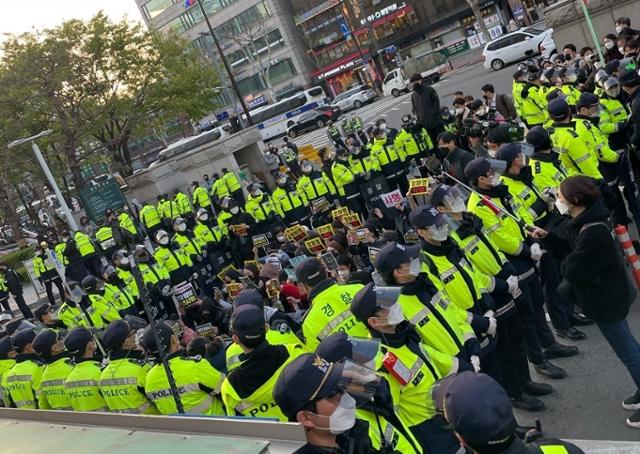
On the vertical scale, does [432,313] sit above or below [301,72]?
below

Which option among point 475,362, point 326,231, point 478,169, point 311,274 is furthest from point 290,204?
point 475,362

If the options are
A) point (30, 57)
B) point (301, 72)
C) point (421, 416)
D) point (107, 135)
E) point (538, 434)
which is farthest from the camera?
point (301, 72)

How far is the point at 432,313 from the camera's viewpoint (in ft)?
14.6

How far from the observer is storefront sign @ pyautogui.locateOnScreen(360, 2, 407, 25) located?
56.9 metres

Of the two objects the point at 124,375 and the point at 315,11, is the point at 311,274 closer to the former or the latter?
the point at 124,375

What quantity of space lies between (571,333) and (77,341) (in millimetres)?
5010

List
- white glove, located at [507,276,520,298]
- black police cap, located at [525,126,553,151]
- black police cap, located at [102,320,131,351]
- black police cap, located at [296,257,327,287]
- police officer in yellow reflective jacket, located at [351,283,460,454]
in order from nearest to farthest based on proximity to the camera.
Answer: police officer in yellow reflective jacket, located at [351,283,460,454]
black police cap, located at [296,257,327,287]
white glove, located at [507,276,520,298]
black police cap, located at [102,320,131,351]
black police cap, located at [525,126,553,151]

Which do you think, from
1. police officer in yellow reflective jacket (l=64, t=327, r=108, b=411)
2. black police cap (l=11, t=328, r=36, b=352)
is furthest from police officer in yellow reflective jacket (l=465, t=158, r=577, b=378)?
black police cap (l=11, t=328, r=36, b=352)

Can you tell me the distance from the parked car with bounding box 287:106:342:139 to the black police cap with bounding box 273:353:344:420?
1572 inches

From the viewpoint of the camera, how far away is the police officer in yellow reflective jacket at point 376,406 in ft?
11.5

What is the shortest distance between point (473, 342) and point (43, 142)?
27388 mm

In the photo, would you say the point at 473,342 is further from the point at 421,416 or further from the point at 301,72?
the point at 301,72

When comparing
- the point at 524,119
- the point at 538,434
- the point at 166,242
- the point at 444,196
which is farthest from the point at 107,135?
the point at 538,434

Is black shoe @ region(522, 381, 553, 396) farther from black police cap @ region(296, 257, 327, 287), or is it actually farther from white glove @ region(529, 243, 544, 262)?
black police cap @ region(296, 257, 327, 287)
